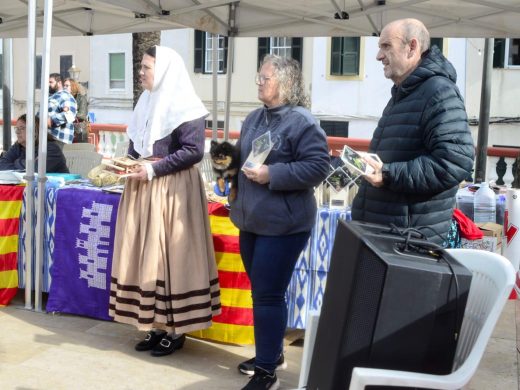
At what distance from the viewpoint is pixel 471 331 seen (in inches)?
93.7

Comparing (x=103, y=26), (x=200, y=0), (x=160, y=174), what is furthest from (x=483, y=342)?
(x=103, y=26)

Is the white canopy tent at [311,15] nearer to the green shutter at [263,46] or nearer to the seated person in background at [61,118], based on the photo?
the seated person in background at [61,118]

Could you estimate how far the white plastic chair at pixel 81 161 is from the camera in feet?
24.4

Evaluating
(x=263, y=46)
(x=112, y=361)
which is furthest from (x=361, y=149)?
(x=263, y=46)

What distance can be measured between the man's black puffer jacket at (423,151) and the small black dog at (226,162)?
2.80 feet

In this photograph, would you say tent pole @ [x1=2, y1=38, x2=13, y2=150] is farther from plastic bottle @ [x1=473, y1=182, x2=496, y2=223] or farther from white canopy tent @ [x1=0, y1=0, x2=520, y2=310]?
plastic bottle @ [x1=473, y1=182, x2=496, y2=223]

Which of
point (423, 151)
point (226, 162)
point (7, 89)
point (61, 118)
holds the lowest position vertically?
point (226, 162)

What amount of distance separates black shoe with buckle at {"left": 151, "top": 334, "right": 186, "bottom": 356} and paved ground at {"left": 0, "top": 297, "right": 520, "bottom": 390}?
37 millimetres

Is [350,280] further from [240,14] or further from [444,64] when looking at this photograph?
[240,14]

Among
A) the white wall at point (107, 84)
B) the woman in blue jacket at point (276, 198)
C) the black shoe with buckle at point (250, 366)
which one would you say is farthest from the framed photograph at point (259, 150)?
the white wall at point (107, 84)

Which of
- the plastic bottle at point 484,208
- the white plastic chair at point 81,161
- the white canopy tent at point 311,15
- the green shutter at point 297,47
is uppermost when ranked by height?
the green shutter at point 297,47

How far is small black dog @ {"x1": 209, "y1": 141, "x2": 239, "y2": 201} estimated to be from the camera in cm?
356

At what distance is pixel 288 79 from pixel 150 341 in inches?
72.4

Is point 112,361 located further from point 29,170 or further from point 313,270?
point 29,170
